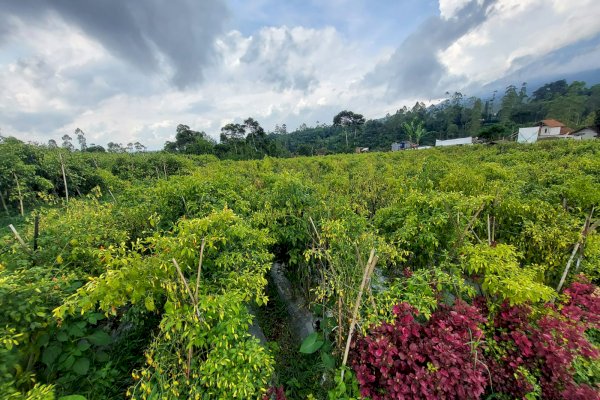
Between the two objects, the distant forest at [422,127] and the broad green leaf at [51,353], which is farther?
the distant forest at [422,127]

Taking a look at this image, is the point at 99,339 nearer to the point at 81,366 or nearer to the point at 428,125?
the point at 81,366

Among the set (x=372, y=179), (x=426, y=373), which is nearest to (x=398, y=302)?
(x=426, y=373)

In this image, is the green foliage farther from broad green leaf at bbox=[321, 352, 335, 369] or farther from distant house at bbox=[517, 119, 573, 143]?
distant house at bbox=[517, 119, 573, 143]

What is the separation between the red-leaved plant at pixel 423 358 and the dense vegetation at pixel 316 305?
0.5 inches

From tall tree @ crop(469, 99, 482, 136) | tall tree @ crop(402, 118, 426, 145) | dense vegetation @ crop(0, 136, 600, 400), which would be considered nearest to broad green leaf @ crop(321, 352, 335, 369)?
dense vegetation @ crop(0, 136, 600, 400)

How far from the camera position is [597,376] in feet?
6.79

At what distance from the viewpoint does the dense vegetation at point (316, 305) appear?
1.81 m

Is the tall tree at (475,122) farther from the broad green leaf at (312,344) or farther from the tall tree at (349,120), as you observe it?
the broad green leaf at (312,344)

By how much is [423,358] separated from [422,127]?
5761 centimetres

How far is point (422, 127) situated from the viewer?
5091cm

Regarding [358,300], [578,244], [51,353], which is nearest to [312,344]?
[358,300]

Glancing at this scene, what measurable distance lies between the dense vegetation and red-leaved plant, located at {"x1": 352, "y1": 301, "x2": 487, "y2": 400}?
0.01 m

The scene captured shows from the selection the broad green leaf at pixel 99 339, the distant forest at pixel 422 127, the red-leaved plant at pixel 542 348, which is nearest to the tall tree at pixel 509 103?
the distant forest at pixel 422 127

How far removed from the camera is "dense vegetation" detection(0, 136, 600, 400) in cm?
181
